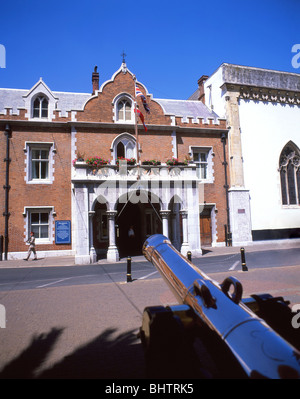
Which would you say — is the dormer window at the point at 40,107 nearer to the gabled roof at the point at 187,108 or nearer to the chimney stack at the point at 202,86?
the gabled roof at the point at 187,108

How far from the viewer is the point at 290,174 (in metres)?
23.0

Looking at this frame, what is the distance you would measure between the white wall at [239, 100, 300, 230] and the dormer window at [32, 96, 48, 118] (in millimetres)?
14359

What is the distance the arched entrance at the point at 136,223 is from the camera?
63.5 ft

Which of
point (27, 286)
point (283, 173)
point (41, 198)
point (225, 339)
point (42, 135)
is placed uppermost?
point (42, 135)

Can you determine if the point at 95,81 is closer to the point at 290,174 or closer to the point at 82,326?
the point at 290,174

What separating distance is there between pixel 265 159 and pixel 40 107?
17.0 meters

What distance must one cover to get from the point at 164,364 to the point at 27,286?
787cm

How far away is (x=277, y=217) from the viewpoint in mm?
21688

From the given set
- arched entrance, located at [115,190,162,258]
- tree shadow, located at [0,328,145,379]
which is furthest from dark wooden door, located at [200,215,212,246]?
tree shadow, located at [0,328,145,379]

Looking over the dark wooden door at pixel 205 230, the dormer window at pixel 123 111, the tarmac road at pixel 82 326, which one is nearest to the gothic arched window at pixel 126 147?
the dormer window at pixel 123 111

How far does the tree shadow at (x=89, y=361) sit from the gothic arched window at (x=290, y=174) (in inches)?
853
